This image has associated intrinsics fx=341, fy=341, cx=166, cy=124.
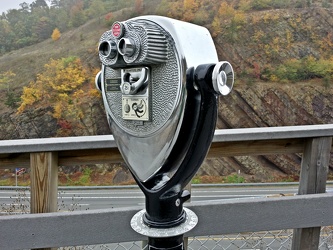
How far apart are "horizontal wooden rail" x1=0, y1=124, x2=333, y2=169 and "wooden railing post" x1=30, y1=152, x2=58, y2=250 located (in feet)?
0.11

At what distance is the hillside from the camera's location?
662 inches

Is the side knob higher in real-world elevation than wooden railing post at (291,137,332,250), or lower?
higher

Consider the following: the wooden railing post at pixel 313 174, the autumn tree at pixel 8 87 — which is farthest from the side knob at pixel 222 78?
the autumn tree at pixel 8 87

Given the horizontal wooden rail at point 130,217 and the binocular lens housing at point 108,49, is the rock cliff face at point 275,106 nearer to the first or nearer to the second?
the horizontal wooden rail at point 130,217

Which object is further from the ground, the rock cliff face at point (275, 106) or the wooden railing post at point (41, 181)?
the wooden railing post at point (41, 181)

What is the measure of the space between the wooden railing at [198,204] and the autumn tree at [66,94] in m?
14.7

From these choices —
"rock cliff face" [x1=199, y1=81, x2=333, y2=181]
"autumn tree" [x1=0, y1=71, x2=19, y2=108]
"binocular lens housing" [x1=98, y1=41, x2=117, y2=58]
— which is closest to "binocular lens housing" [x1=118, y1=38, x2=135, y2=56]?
"binocular lens housing" [x1=98, y1=41, x2=117, y2=58]

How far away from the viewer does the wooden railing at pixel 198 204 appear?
1208 millimetres

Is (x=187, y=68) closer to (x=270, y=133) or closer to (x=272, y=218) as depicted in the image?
(x=270, y=133)

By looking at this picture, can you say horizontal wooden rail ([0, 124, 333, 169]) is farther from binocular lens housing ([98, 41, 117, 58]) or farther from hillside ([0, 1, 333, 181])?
hillside ([0, 1, 333, 181])

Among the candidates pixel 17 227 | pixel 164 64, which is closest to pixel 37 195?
pixel 17 227

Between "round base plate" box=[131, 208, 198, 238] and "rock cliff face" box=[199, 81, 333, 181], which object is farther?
"rock cliff face" box=[199, 81, 333, 181]

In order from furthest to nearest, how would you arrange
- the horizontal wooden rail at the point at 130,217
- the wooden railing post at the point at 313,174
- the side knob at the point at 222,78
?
the wooden railing post at the point at 313,174, the horizontal wooden rail at the point at 130,217, the side knob at the point at 222,78

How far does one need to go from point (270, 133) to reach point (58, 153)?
2.69 ft
